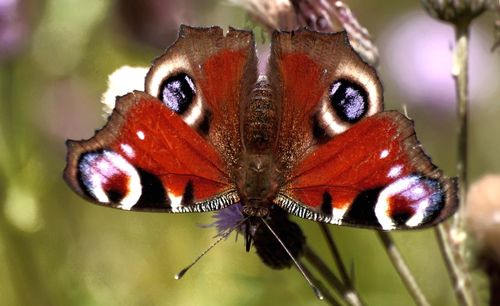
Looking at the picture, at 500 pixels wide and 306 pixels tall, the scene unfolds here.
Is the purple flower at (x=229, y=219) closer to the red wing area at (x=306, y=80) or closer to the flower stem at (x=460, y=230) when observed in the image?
the red wing area at (x=306, y=80)

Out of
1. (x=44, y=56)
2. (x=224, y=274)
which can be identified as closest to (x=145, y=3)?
(x=44, y=56)

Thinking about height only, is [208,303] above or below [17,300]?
below

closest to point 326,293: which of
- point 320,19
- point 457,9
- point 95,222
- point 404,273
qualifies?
point 404,273

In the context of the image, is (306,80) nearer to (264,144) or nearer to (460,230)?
(264,144)

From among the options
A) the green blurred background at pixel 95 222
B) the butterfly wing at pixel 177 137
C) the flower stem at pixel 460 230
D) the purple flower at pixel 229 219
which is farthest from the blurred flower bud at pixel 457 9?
the purple flower at pixel 229 219

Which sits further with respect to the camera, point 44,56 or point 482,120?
point 482,120

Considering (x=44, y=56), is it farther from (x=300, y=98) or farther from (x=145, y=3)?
(x=300, y=98)
